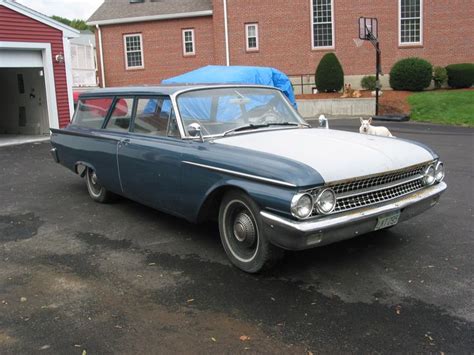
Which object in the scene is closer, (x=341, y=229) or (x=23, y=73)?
(x=341, y=229)

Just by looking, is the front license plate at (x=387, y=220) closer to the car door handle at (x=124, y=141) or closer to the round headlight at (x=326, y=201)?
the round headlight at (x=326, y=201)

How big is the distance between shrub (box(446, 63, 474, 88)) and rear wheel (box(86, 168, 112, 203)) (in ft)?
68.1

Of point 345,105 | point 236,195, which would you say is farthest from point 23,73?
point 236,195

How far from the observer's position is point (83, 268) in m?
4.80

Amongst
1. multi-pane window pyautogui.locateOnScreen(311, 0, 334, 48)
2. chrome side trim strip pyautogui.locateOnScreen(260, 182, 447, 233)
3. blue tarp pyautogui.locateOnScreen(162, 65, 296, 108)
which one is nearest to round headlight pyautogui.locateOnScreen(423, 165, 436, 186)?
chrome side trim strip pyautogui.locateOnScreen(260, 182, 447, 233)

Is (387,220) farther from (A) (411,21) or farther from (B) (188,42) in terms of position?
(B) (188,42)

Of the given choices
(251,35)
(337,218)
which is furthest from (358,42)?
(337,218)

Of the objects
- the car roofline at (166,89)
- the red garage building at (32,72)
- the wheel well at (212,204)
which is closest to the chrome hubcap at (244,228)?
the wheel well at (212,204)

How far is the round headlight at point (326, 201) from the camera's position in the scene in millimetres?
3986

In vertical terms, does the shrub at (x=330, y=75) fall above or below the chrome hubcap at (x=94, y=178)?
above

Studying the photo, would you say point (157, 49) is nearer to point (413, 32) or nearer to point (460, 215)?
point (413, 32)

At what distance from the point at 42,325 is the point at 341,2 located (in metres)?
26.3

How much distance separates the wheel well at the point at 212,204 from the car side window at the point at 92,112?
8.03 feet

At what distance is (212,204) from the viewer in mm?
4914
